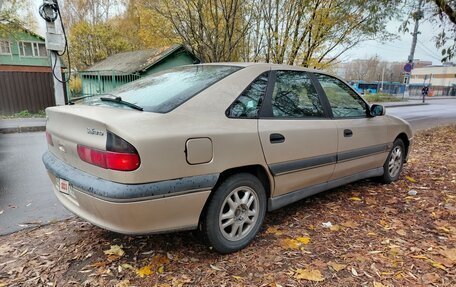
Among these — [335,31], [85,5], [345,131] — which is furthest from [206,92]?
[85,5]

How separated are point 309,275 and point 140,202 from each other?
139 centimetres

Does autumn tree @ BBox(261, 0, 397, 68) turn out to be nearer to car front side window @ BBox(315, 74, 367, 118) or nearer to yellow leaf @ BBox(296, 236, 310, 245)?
car front side window @ BBox(315, 74, 367, 118)

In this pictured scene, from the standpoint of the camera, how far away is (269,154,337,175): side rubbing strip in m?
3.02

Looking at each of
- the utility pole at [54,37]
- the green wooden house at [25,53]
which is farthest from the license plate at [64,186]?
the green wooden house at [25,53]

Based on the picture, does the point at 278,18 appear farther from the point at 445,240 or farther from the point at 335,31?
the point at 445,240

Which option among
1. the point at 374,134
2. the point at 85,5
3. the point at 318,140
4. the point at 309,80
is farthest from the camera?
the point at 85,5

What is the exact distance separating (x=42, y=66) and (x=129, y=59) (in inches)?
707

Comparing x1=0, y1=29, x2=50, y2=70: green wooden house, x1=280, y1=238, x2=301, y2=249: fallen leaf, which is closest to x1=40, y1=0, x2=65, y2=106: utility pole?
x1=280, y1=238, x2=301, y2=249: fallen leaf

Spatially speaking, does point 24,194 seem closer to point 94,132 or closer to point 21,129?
point 94,132

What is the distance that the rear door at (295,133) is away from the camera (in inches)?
117

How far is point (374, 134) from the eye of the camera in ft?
13.6

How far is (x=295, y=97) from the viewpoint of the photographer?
337 centimetres

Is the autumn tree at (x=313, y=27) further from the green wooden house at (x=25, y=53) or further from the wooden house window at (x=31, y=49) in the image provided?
the wooden house window at (x=31, y=49)

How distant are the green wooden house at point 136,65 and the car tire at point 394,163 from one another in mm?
11770
